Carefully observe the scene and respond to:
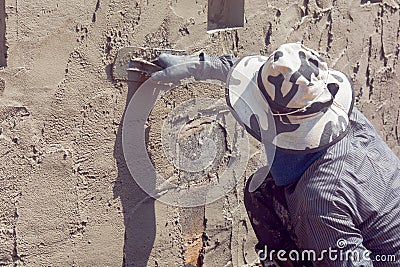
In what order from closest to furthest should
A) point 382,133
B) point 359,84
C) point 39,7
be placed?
point 39,7, point 359,84, point 382,133

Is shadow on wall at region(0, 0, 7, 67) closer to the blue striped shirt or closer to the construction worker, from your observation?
the construction worker

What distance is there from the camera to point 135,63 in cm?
254

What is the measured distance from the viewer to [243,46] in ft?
9.90

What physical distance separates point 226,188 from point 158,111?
549 mm

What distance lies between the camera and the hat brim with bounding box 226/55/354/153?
2.07 m

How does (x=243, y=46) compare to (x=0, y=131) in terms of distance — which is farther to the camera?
(x=243, y=46)

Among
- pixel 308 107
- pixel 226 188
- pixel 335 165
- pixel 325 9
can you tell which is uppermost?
pixel 325 9

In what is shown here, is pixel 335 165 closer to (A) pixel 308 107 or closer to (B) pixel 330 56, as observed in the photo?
(A) pixel 308 107

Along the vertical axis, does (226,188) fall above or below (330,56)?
below

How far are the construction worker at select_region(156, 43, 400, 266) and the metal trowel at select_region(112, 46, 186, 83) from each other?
1.32ft

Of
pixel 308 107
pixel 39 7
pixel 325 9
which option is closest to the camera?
pixel 308 107

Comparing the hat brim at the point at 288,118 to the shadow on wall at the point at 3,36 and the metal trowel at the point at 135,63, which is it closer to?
the metal trowel at the point at 135,63

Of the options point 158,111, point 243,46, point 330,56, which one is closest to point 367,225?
point 158,111

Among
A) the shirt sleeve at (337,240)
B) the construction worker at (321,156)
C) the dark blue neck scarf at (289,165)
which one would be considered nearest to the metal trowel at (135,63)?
the construction worker at (321,156)
